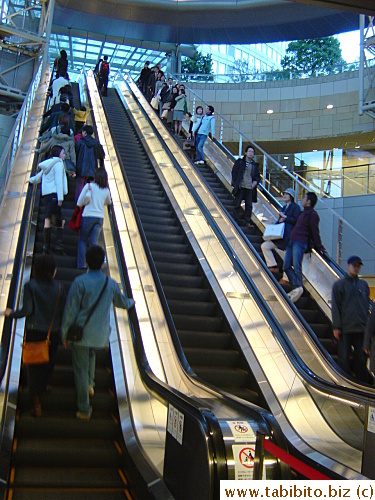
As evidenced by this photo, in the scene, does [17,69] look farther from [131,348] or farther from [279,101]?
[131,348]

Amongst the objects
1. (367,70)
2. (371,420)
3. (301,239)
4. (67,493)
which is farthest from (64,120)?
(367,70)

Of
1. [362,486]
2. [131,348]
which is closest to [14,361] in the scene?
[131,348]

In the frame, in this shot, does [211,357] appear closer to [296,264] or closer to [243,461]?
[296,264]

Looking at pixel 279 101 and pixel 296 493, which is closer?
pixel 296 493

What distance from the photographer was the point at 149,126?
15.6 m

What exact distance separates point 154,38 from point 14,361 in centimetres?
2525

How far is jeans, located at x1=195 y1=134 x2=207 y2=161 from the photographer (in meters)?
13.9

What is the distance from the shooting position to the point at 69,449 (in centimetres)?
472

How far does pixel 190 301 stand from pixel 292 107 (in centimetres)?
1674

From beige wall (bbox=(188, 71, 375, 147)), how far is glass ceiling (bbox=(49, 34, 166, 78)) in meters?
7.53

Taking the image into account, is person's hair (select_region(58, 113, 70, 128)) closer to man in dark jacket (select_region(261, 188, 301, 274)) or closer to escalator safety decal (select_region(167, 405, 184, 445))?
man in dark jacket (select_region(261, 188, 301, 274))

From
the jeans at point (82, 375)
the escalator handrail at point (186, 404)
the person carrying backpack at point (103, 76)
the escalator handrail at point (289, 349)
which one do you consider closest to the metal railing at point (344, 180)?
the escalator handrail at point (289, 349)

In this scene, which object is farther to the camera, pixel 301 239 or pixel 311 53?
pixel 311 53

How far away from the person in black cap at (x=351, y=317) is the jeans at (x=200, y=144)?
311 inches
